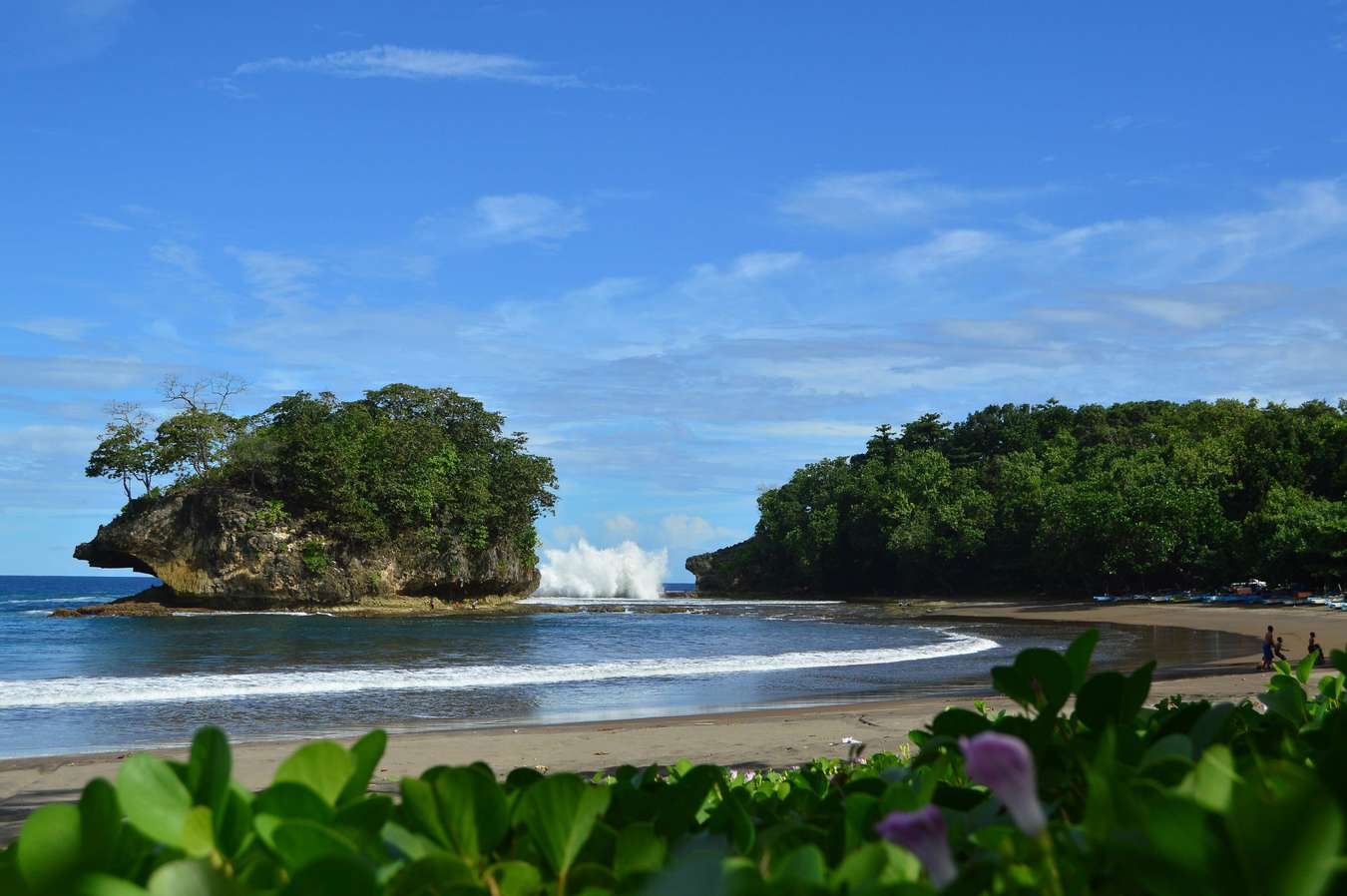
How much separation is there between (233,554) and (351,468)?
5.29 meters

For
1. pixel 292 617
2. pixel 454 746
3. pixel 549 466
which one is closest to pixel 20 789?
pixel 454 746

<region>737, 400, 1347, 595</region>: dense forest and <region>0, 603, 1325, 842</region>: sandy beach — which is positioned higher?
<region>737, 400, 1347, 595</region>: dense forest

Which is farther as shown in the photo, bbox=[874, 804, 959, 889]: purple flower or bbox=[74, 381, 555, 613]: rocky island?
bbox=[74, 381, 555, 613]: rocky island

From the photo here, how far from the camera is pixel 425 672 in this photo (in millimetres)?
18094

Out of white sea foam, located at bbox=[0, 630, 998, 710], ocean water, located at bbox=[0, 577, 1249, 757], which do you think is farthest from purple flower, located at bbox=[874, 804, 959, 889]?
white sea foam, located at bbox=[0, 630, 998, 710]

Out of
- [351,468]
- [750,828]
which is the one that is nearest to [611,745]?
[750,828]

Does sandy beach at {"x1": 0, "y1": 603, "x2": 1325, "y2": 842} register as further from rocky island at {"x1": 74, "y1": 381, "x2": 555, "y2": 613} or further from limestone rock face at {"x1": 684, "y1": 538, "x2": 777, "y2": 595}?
limestone rock face at {"x1": 684, "y1": 538, "x2": 777, "y2": 595}

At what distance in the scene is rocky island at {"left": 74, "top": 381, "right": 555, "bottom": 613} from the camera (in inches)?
1502

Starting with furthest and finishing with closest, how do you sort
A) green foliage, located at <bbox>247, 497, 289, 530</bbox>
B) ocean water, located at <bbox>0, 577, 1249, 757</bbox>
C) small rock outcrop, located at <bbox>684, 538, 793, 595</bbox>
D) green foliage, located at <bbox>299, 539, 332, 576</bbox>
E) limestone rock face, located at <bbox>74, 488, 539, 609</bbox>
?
small rock outcrop, located at <bbox>684, 538, 793, 595</bbox>, green foliage, located at <bbox>299, 539, 332, 576</bbox>, limestone rock face, located at <bbox>74, 488, 539, 609</bbox>, green foliage, located at <bbox>247, 497, 289, 530</bbox>, ocean water, located at <bbox>0, 577, 1249, 757</bbox>

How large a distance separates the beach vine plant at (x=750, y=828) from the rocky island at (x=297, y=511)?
39.3 metres

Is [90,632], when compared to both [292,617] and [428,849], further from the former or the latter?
[428,849]

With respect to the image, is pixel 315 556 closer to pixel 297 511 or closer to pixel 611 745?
pixel 297 511

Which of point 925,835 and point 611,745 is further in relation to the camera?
point 611,745

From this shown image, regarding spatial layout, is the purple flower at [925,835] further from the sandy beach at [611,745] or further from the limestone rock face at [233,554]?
the limestone rock face at [233,554]
